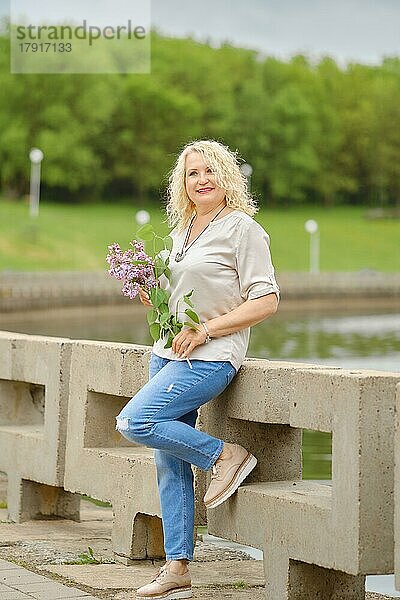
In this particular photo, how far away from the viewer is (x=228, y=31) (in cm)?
12488

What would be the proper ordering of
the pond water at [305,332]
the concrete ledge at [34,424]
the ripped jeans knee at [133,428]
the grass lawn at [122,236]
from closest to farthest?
the ripped jeans knee at [133,428] < the concrete ledge at [34,424] < the pond water at [305,332] < the grass lawn at [122,236]

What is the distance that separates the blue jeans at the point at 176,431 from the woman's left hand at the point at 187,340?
0.20 feet

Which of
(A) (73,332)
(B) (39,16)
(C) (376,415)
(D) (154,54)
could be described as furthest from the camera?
(D) (154,54)

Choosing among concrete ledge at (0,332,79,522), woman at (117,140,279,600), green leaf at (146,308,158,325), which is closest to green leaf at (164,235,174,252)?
woman at (117,140,279,600)

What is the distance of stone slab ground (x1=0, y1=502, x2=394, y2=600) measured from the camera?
6.16 m

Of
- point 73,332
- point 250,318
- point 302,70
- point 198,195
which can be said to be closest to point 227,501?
point 250,318

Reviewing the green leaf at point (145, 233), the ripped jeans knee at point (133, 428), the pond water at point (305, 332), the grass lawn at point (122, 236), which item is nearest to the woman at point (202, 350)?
the ripped jeans knee at point (133, 428)

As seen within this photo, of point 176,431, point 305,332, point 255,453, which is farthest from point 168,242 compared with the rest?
point 305,332

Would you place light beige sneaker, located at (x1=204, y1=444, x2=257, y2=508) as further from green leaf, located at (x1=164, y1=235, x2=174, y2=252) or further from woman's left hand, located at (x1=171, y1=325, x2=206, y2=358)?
green leaf, located at (x1=164, y1=235, x2=174, y2=252)

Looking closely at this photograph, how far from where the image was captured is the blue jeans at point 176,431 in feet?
19.5

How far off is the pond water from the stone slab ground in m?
5.00

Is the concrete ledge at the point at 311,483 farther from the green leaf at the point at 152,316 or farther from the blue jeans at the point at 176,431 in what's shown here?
the green leaf at the point at 152,316

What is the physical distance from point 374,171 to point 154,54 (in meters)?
19.5

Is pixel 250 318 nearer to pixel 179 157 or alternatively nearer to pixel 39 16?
pixel 179 157
